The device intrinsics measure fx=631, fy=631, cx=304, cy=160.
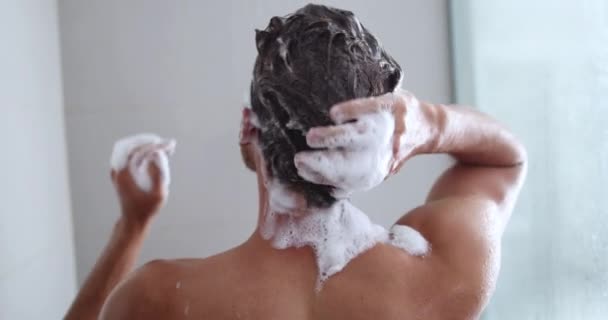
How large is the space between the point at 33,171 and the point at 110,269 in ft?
1.36

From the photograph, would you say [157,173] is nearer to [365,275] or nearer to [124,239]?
[124,239]

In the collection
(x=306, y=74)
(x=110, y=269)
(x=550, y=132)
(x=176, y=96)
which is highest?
(x=306, y=74)

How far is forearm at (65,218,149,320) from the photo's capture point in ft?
3.50

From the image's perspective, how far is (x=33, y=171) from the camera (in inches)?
53.9

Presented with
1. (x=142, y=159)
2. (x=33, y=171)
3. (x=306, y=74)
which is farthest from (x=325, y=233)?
(x=33, y=171)

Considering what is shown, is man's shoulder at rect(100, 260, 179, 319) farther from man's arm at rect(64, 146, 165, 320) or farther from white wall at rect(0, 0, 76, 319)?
white wall at rect(0, 0, 76, 319)

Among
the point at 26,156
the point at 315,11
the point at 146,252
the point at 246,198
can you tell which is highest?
the point at 315,11

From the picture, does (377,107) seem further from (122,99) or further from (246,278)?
(122,99)

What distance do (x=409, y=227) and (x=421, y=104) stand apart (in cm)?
22

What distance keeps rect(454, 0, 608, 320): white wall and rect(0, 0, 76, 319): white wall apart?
1104 millimetres

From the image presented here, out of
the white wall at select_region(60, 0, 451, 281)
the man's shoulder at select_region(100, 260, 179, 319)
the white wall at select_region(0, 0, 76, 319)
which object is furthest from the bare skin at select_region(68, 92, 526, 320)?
the white wall at select_region(60, 0, 451, 281)

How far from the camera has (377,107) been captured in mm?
790

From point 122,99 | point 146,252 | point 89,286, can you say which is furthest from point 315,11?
point 146,252

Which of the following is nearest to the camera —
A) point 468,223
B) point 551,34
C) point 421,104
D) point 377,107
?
point 377,107
